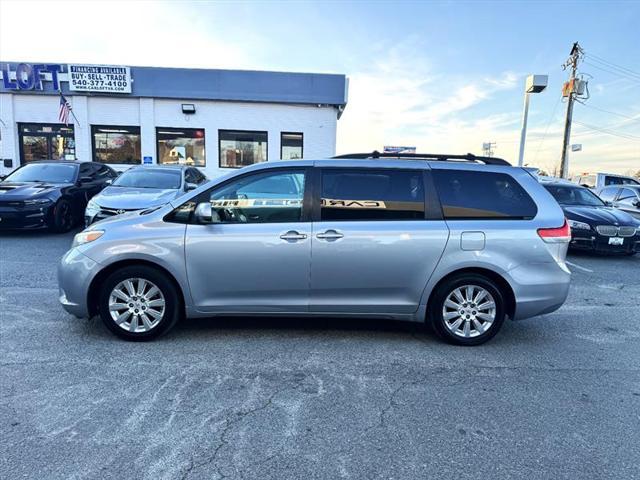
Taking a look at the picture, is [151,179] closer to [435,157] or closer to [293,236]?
[293,236]

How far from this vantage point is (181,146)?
17812 millimetres

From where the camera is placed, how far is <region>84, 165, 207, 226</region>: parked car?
26.0 ft

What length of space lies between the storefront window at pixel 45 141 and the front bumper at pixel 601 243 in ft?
58.0

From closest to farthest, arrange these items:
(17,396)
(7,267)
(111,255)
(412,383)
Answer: (17,396), (412,383), (111,255), (7,267)

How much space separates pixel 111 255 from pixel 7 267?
4060 millimetres

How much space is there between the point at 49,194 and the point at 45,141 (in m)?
10.3

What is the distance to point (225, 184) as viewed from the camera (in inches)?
164

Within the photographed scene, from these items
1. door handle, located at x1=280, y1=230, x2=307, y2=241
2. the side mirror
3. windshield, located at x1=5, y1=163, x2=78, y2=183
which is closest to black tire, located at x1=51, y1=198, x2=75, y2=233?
windshield, located at x1=5, y1=163, x2=78, y2=183

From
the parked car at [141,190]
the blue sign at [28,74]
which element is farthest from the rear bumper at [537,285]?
the blue sign at [28,74]

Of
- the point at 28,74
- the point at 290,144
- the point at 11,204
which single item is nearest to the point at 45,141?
the point at 28,74

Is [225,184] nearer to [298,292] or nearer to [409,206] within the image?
[298,292]

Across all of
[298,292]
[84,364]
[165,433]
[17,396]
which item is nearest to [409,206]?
[298,292]

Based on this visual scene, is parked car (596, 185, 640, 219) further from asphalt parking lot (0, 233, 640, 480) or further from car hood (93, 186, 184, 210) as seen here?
car hood (93, 186, 184, 210)

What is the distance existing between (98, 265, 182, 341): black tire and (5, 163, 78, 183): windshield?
744cm
